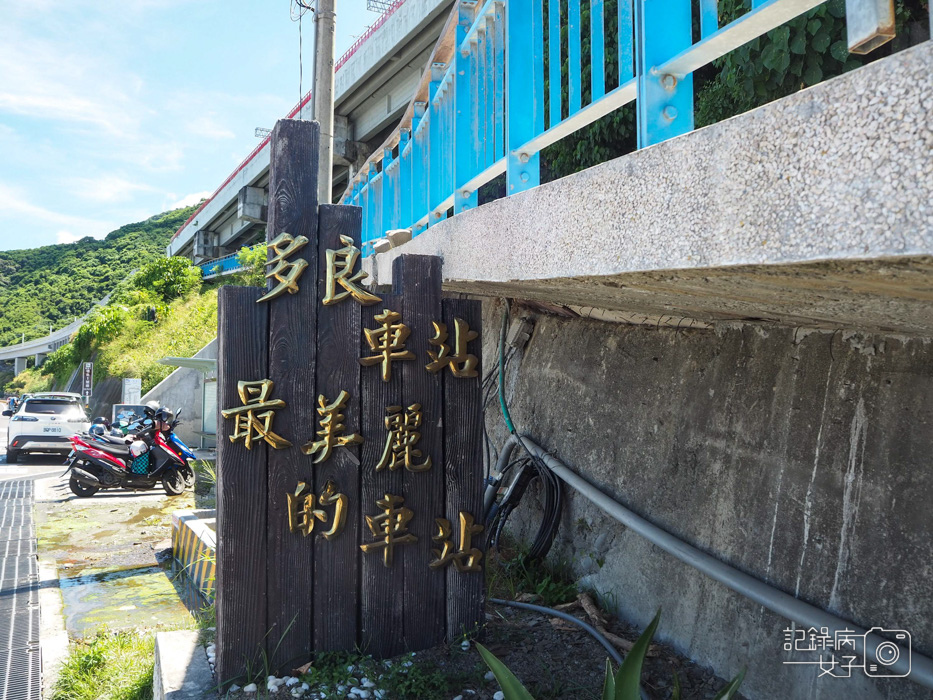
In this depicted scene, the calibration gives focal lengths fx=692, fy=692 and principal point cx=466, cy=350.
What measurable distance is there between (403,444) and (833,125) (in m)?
2.21

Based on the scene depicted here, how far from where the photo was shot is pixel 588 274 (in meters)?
1.85

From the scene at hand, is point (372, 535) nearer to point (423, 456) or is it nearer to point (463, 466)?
point (423, 456)

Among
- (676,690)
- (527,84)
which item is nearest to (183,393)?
(527,84)

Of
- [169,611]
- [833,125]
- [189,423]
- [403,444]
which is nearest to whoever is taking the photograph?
[833,125]

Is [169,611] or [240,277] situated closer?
[169,611]

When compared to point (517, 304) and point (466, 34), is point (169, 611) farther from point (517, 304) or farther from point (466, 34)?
point (466, 34)

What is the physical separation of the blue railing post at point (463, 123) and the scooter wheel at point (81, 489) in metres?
8.08

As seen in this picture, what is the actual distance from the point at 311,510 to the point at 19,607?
381 centimetres

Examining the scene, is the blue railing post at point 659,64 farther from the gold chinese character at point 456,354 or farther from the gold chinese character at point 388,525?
the gold chinese character at point 388,525

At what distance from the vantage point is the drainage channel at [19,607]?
3.99 metres

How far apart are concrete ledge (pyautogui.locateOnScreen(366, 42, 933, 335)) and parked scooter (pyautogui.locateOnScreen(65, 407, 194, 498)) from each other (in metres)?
8.83

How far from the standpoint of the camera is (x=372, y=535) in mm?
2959

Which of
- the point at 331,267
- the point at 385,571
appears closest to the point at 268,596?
the point at 385,571

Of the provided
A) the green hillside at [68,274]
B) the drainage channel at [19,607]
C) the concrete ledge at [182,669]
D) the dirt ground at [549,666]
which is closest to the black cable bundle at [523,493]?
the dirt ground at [549,666]
